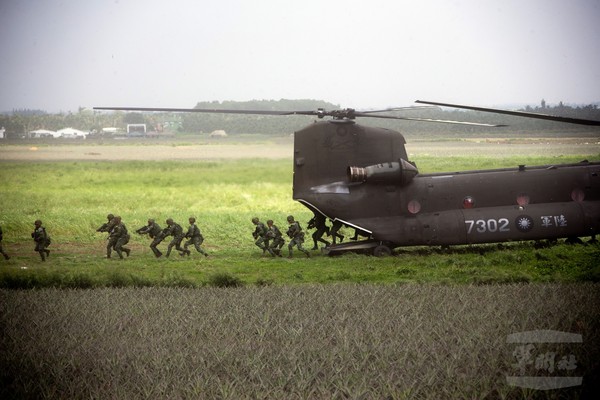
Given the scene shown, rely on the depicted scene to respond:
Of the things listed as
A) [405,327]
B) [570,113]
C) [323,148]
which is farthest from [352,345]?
[570,113]

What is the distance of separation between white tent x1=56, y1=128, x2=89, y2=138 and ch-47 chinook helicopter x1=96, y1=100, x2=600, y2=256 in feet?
49.2

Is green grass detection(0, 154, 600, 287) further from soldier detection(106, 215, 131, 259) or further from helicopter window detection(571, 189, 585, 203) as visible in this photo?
helicopter window detection(571, 189, 585, 203)

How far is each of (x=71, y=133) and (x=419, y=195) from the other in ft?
61.5

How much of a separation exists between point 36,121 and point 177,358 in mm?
19725

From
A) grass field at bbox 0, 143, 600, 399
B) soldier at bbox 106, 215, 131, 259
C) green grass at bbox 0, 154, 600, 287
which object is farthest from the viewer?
soldier at bbox 106, 215, 131, 259

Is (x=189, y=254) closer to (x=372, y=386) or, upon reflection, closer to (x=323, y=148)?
(x=323, y=148)

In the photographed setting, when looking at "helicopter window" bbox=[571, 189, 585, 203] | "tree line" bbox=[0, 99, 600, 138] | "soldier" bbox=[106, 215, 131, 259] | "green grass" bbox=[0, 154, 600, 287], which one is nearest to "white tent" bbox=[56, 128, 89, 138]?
"tree line" bbox=[0, 99, 600, 138]

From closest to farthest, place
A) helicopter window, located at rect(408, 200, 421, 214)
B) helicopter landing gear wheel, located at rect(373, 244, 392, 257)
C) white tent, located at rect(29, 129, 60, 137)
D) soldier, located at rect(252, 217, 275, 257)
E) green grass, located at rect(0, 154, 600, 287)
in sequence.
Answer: green grass, located at rect(0, 154, 600, 287), helicopter landing gear wheel, located at rect(373, 244, 392, 257), helicopter window, located at rect(408, 200, 421, 214), soldier, located at rect(252, 217, 275, 257), white tent, located at rect(29, 129, 60, 137)

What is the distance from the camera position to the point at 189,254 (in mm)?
24984

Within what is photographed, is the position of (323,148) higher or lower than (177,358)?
higher

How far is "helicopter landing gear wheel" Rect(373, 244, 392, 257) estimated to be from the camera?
23312mm

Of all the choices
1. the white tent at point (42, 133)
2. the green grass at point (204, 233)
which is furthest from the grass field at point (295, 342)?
the white tent at point (42, 133)

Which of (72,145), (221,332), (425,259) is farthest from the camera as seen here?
(72,145)

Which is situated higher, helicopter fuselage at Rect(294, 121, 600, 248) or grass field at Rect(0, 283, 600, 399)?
helicopter fuselage at Rect(294, 121, 600, 248)
